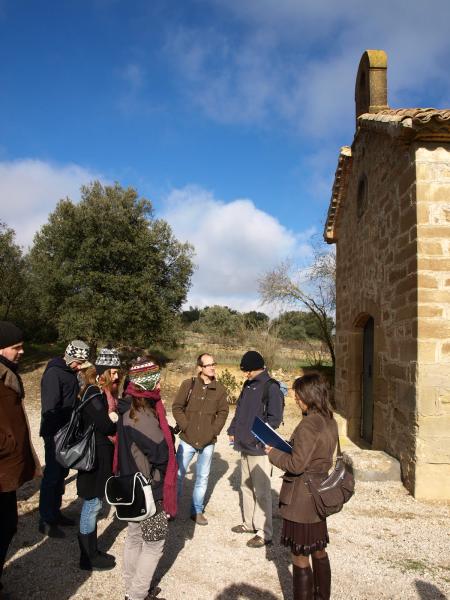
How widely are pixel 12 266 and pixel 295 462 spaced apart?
18.8 metres

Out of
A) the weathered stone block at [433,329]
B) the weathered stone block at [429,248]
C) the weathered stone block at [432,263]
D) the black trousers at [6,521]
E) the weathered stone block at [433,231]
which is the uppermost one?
the weathered stone block at [433,231]

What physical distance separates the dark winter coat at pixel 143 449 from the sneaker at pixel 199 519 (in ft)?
6.91

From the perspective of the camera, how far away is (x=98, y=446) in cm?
381

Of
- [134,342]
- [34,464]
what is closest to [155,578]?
[34,464]

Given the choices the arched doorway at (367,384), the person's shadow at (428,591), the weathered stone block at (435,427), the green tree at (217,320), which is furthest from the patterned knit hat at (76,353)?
the green tree at (217,320)

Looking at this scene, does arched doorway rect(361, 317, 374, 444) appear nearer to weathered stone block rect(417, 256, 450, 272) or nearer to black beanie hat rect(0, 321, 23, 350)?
weathered stone block rect(417, 256, 450, 272)

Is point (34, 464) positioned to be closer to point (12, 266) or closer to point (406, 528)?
point (406, 528)

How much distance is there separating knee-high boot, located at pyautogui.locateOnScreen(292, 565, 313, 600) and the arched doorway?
5.88 meters

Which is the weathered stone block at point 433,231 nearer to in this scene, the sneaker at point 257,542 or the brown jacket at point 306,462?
the brown jacket at point 306,462

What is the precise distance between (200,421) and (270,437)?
1.83m

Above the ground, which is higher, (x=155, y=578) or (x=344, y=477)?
(x=344, y=477)

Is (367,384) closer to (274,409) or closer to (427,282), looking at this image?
(427,282)

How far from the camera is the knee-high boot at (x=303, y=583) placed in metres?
2.92

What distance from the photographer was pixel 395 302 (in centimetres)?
684
